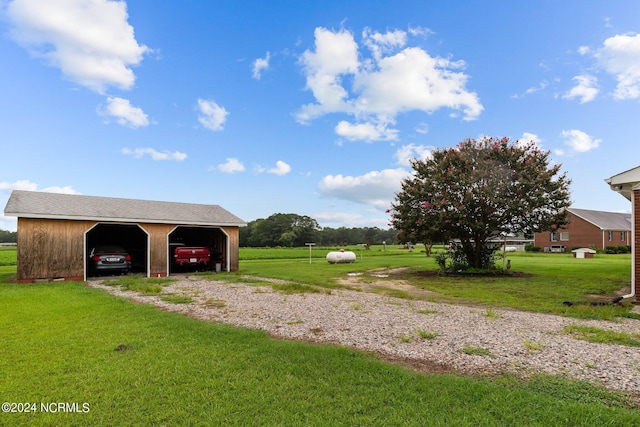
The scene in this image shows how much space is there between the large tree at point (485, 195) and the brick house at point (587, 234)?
975 inches

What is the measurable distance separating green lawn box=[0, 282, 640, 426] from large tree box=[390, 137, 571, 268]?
12.2 m

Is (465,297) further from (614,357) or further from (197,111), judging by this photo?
(197,111)

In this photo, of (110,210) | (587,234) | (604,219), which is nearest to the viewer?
(110,210)

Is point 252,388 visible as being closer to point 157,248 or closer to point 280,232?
point 157,248

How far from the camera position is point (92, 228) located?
14969 millimetres

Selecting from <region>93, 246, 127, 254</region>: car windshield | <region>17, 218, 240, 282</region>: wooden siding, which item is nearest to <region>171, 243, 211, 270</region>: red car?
<region>17, 218, 240, 282</region>: wooden siding

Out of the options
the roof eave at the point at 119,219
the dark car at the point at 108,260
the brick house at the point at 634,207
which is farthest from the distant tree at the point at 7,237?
the brick house at the point at 634,207

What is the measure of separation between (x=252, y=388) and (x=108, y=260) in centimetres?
1413

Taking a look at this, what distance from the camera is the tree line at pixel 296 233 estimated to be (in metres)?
73.9

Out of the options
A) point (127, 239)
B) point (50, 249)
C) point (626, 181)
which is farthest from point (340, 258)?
point (626, 181)

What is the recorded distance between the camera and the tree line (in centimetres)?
7388

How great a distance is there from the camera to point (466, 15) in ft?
44.2

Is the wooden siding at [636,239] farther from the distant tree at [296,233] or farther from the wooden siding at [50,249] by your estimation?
the distant tree at [296,233]

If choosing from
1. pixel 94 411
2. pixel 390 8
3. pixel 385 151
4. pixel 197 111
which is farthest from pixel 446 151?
pixel 94 411
